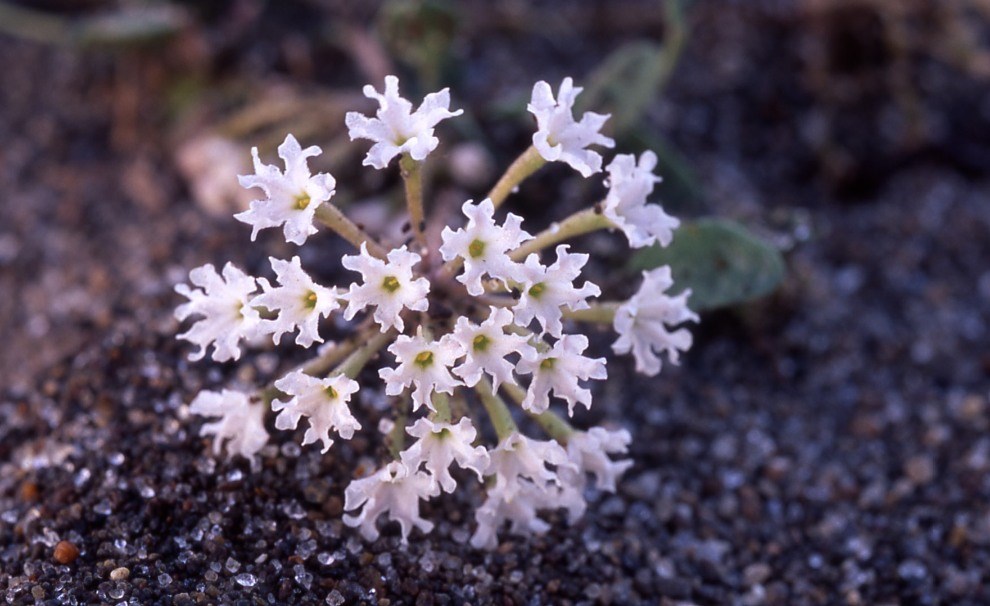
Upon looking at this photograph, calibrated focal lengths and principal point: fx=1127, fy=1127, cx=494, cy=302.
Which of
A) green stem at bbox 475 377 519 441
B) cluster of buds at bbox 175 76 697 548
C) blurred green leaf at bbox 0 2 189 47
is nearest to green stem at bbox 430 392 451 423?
cluster of buds at bbox 175 76 697 548

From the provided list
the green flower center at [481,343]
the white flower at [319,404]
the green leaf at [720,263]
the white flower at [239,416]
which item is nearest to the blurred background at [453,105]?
the green leaf at [720,263]

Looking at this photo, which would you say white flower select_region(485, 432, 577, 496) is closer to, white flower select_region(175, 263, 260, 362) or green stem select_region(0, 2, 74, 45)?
white flower select_region(175, 263, 260, 362)

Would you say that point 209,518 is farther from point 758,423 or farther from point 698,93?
point 698,93

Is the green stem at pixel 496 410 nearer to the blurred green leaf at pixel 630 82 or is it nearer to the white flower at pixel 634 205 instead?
the white flower at pixel 634 205

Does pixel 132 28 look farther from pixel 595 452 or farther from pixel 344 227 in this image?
pixel 595 452

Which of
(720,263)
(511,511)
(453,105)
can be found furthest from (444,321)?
(453,105)

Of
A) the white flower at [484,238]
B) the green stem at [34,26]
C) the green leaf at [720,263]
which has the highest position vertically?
the green stem at [34,26]
